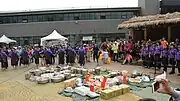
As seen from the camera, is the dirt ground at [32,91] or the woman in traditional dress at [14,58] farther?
the woman in traditional dress at [14,58]

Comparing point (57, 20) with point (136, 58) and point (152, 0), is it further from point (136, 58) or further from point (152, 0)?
point (136, 58)

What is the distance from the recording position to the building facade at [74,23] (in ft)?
116

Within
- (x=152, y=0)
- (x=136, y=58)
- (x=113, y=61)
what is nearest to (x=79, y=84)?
(x=136, y=58)

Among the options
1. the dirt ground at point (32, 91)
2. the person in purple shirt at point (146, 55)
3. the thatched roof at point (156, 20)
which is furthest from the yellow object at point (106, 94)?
the thatched roof at point (156, 20)

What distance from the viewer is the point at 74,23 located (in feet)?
116

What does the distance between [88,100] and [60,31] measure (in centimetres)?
2747

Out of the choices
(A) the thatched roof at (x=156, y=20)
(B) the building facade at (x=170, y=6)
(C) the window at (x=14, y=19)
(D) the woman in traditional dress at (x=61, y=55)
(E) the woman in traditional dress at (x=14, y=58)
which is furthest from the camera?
(C) the window at (x=14, y=19)

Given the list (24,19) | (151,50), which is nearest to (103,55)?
(151,50)

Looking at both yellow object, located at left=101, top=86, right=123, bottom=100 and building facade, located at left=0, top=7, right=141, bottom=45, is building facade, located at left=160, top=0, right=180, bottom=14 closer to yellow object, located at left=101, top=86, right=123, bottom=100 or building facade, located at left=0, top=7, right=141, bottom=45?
building facade, located at left=0, top=7, right=141, bottom=45

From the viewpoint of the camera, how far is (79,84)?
10.6 meters

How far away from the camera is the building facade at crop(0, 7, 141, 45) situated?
116 feet

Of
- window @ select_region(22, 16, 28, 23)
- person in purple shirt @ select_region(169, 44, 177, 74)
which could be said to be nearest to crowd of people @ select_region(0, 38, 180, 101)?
person in purple shirt @ select_region(169, 44, 177, 74)

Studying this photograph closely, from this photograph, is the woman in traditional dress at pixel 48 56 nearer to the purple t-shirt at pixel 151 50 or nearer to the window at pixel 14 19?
the purple t-shirt at pixel 151 50

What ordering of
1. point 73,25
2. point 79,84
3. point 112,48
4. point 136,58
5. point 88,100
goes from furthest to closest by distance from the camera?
1. point 73,25
2. point 112,48
3. point 136,58
4. point 79,84
5. point 88,100
